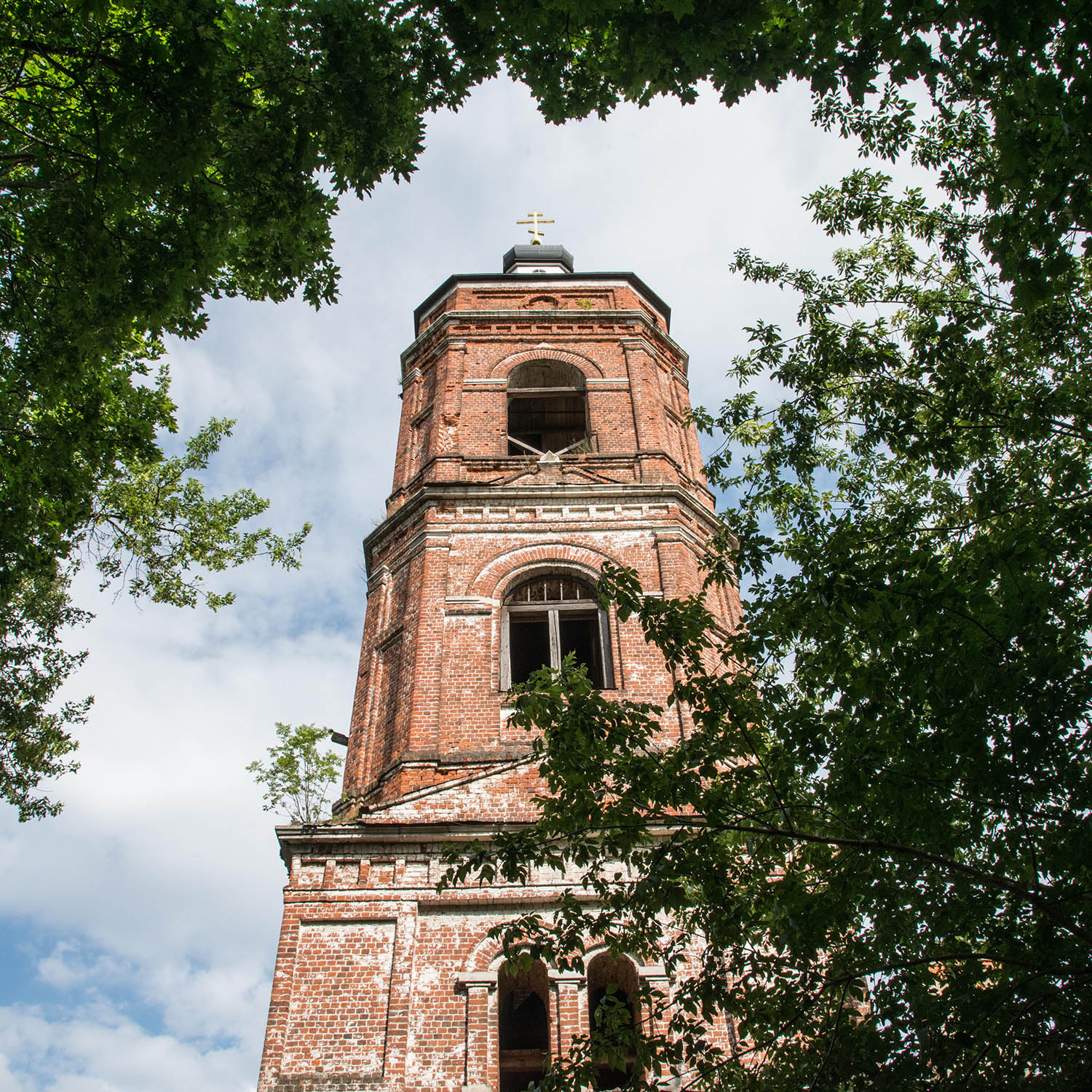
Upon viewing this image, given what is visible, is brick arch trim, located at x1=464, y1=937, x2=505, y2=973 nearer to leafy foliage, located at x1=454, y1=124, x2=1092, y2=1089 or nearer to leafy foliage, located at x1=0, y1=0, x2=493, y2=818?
leafy foliage, located at x1=454, y1=124, x2=1092, y2=1089

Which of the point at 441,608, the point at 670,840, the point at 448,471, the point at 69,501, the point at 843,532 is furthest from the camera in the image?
the point at 448,471

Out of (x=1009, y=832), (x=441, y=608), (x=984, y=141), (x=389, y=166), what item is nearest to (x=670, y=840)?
(x=1009, y=832)

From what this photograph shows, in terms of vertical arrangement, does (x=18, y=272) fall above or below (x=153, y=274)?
above

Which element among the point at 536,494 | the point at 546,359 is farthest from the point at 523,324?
the point at 536,494

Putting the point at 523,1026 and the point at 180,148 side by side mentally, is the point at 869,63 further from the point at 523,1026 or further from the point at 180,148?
the point at 523,1026

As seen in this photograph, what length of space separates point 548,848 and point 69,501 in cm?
595

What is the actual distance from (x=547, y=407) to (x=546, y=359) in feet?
3.07

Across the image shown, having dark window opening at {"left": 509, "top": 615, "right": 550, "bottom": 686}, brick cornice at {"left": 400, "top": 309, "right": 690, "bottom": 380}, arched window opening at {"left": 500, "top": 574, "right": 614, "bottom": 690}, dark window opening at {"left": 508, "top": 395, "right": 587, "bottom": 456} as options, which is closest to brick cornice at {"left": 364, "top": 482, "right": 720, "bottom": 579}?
arched window opening at {"left": 500, "top": 574, "right": 614, "bottom": 690}

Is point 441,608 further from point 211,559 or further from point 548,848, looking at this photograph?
point 548,848

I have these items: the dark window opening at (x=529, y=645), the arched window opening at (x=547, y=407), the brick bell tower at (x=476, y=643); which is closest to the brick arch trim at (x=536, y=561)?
the brick bell tower at (x=476, y=643)

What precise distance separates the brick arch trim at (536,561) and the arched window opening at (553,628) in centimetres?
19

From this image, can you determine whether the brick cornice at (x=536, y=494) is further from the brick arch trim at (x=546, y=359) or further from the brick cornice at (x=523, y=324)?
the brick cornice at (x=523, y=324)

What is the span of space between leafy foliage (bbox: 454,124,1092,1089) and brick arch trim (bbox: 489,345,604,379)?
36.4 feet

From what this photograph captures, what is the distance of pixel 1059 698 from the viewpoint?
19.5 ft
